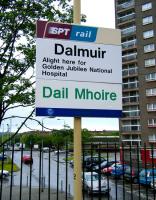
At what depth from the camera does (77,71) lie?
4.94 metres

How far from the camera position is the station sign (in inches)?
188

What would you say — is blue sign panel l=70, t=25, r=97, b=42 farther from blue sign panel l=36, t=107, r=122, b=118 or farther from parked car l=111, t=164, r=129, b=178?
parked car l=111, t=164, r=129, b=178

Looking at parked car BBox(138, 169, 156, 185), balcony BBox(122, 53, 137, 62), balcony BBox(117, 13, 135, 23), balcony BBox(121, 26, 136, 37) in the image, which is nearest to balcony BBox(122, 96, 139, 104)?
balcony BBox(122, 53, 137, 62)

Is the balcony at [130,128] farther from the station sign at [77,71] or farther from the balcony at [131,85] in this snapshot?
the station sign at [77,71]

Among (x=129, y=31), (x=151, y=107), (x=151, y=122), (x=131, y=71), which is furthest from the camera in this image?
(x=129, y=31)

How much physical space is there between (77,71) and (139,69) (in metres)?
60.9

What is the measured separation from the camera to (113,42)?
16.9 ft

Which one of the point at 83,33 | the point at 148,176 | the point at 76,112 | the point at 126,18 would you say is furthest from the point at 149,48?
the point at 76,112

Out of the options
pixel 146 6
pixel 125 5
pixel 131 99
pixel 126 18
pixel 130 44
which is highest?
pixel 125 5

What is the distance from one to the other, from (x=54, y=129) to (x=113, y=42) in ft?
12.9

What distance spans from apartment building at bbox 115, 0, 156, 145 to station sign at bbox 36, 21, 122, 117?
53893 mm

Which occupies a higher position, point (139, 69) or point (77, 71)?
point (139, 69)

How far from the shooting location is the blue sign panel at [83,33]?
4965mm

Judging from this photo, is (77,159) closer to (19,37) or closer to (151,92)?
(19,37)
